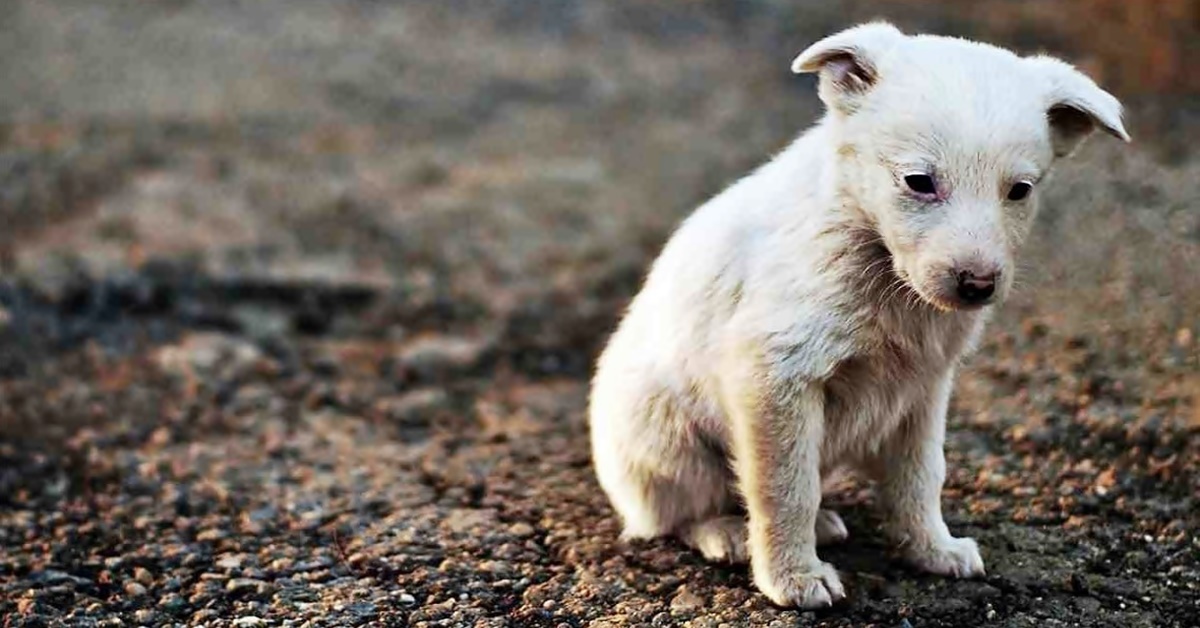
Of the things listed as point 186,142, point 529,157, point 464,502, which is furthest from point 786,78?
point 464,502

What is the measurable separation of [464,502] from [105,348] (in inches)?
115

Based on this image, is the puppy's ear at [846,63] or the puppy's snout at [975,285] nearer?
the puppy's snout at [975,285]

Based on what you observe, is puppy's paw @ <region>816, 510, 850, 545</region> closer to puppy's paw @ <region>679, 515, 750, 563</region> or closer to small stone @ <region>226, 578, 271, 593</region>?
puppy's paw @ <region>679, 515, 750, 563</region>

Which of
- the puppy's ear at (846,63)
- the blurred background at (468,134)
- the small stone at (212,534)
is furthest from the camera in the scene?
the blurred background at (468,134)

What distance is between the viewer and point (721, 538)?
168 inches

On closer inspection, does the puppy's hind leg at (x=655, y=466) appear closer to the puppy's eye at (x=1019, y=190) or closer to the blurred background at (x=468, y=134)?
the puppy's eye at (x=1019, y=190)

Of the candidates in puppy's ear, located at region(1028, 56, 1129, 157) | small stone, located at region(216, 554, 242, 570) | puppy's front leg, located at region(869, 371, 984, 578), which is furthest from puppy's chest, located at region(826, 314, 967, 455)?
small stone, located at region(216, 554, 242, 570)

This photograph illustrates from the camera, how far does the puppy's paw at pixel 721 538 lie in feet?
13.9

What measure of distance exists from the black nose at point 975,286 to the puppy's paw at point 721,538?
1197 mm

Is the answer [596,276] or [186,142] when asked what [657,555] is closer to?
[596,276]

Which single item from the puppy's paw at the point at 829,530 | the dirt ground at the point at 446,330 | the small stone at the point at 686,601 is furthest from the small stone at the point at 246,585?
the puppy's paw at the point at 829,530

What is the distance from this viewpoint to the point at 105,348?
7211 mm

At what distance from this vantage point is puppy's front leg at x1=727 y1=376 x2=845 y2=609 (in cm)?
372

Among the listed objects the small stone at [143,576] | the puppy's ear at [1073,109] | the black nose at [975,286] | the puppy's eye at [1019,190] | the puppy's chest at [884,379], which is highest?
the puppy's ear at [1073,109]
